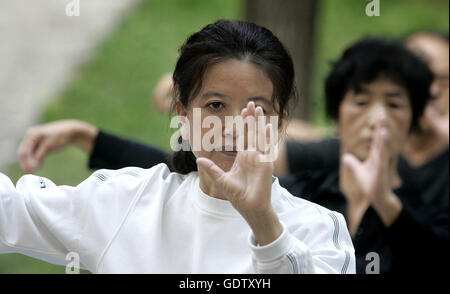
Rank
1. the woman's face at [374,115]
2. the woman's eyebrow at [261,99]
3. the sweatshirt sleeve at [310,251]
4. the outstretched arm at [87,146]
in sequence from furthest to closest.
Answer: the woman's face at [374,115]
the outstretched arm at [87,146]
the woman's eyebrow at [261,99]
the sweatshirt sleeve at [310,251]

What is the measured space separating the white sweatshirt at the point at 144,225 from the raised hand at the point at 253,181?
0.44 ft

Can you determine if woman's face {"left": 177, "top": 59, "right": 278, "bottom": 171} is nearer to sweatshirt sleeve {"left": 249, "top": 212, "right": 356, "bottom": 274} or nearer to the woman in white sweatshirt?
the woman in white sweatshirt

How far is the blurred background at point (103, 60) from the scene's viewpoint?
2500 mm

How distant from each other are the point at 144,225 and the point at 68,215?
0.46 feet

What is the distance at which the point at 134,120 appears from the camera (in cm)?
289

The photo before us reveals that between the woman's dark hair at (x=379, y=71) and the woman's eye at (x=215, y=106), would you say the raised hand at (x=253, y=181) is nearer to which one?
the woman's eye at (x=215, y=106)

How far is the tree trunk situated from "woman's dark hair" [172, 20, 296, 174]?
1664 millimetres

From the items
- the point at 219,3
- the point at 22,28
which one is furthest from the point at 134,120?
the point at 219,3

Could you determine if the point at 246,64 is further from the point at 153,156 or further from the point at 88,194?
the point at 153,156

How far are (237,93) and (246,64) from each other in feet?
0.19

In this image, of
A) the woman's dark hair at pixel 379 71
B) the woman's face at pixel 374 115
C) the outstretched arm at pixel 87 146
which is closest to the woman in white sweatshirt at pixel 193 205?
the outstretched arm at pixel 87 146

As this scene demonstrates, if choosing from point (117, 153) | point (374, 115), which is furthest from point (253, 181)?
point (374, 115)

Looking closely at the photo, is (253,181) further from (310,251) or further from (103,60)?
(103,60)

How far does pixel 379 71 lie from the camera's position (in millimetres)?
2432
